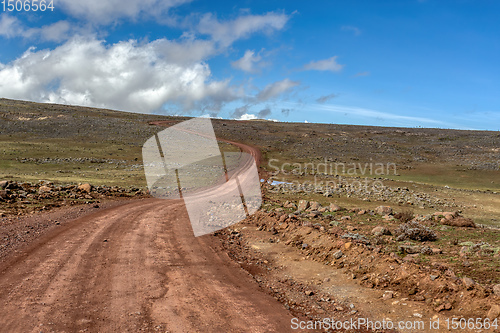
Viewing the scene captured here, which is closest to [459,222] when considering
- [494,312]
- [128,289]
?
[494,312]

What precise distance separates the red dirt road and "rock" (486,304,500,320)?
387 cm

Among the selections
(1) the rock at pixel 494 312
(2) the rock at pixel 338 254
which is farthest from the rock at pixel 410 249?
(1) the rock at pixel 494 312

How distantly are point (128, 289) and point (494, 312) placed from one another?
7.80m

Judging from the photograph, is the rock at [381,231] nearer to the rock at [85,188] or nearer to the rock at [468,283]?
the rock at [468,283]

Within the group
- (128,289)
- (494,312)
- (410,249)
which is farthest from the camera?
(410,249)

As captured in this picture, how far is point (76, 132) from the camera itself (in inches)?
2687

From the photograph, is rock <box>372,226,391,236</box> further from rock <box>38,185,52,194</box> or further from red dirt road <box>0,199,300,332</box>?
rock <box>38,185,52,194</box>

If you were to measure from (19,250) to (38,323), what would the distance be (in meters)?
5.23

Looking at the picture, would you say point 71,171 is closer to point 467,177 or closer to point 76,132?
point 76,132

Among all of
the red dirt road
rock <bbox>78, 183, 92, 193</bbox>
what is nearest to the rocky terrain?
rock <bbox>78, 183, 92, 193</bbox>

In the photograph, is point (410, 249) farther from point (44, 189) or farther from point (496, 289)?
point (44, 189)

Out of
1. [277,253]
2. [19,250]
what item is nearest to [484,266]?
[277,253]

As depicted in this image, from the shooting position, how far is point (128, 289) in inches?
296

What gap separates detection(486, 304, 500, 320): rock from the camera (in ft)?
19.3
